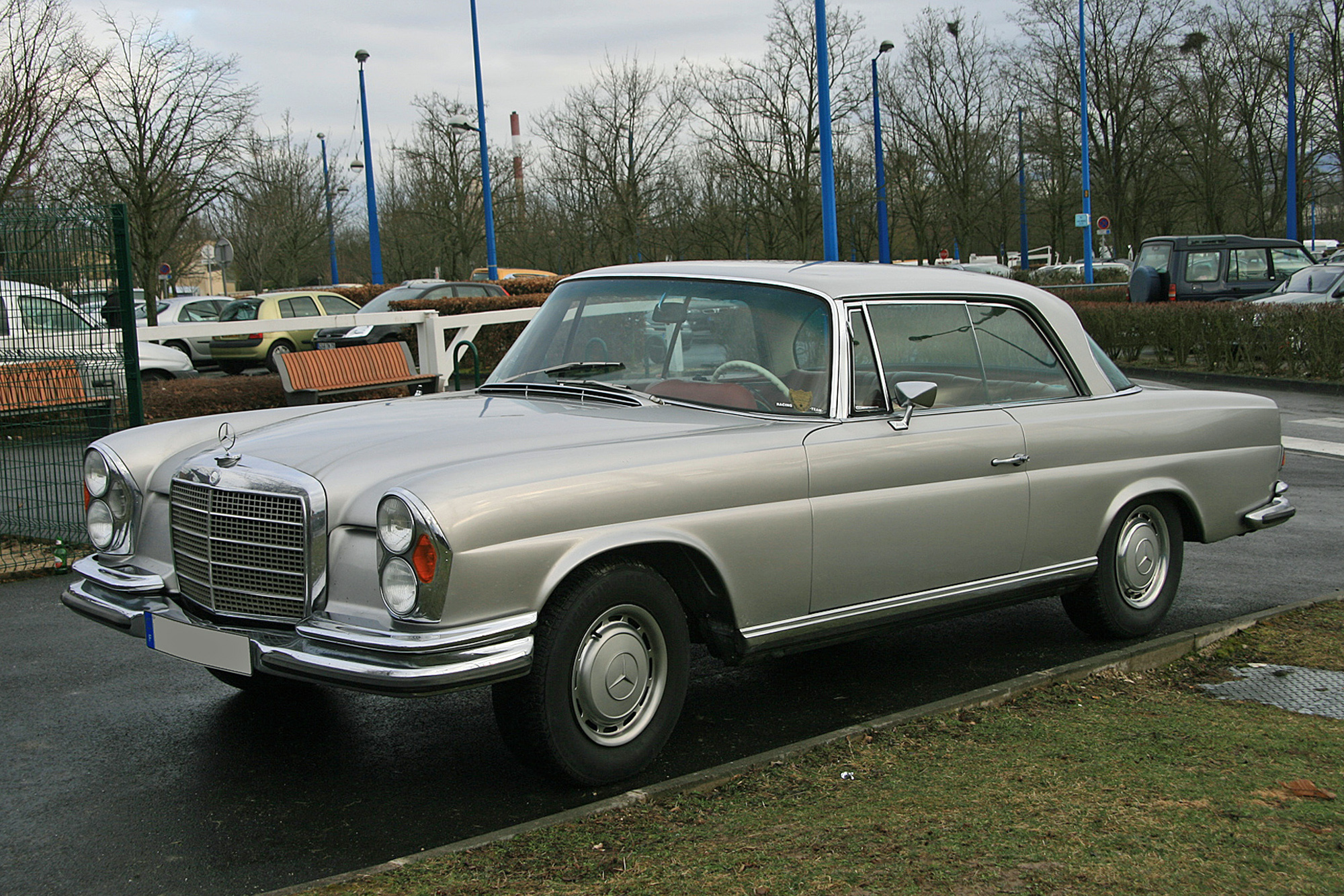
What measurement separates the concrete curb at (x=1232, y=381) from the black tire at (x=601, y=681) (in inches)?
626

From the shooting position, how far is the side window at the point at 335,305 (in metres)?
25.8

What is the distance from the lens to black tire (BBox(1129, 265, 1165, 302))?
24.4m

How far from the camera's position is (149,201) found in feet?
76.2

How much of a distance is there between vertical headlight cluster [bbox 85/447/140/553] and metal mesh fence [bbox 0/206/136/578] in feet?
11.5

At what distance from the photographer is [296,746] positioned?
4.37 meters

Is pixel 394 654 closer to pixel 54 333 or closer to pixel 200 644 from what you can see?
pixel 200 644

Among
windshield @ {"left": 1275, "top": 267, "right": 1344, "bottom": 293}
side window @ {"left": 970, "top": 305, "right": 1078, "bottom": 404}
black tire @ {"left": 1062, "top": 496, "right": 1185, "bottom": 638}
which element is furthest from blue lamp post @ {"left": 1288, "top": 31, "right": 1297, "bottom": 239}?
side window @ {"left": 970, "top": 305, "right": 1078, "bottom": 404}

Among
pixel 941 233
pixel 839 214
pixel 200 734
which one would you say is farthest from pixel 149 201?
pixel 941 233

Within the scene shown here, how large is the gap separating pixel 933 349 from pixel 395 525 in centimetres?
253

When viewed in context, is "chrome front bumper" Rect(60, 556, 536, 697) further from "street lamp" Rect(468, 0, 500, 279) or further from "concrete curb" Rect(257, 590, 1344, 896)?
"street lamp" Rect(468, 0, 500, 279)

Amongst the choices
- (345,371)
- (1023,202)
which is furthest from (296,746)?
(1023,202)

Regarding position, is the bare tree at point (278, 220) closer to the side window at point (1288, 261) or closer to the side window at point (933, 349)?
the side window at point (1288, 261)

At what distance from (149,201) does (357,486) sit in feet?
72.8

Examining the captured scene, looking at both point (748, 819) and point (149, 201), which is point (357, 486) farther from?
point (149, 201)
